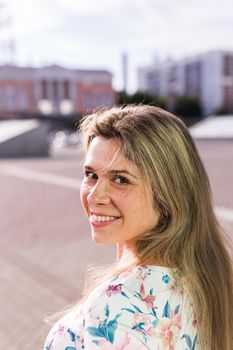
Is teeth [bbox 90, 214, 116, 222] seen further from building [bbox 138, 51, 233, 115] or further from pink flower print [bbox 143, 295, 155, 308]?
building [bbox 138, 51, 233, 115]

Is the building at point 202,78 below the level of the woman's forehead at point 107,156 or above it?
below

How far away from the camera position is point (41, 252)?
Answer: 207 inches

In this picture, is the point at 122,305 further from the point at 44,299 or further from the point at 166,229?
the point at 44,299

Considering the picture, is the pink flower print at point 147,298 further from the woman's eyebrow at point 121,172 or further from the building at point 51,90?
the building at point 51,90

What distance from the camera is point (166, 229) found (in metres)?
1.19

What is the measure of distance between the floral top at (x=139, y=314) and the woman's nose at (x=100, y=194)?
→ 214 millimetres

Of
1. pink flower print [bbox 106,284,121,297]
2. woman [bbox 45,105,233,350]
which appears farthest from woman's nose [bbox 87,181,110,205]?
pink flower print [bbox 106,284,121,297]

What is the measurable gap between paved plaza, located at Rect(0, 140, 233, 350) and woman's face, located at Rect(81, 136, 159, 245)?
58 centimetres

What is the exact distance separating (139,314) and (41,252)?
432 centimetres


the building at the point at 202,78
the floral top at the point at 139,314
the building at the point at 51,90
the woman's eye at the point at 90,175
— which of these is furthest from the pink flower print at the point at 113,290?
the building at the point at 202,78

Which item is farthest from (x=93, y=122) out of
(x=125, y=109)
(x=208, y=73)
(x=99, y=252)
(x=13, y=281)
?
(x=208, y=73)

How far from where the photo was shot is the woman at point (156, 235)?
3.59ft

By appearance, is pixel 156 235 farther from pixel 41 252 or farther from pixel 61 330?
pixel 41 252

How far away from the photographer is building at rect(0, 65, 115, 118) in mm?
69125
